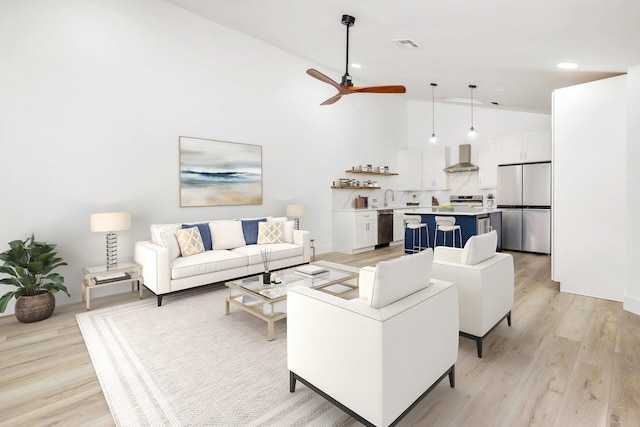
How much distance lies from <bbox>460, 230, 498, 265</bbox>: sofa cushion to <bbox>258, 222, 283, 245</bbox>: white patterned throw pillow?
315 cm

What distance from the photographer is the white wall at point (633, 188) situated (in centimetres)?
327

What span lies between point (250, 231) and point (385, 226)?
11.5 ft

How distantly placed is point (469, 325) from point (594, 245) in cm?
248

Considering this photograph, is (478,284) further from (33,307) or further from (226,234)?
(33,307)

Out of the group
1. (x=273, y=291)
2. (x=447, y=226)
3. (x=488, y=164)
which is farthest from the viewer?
(x=488, y=164)

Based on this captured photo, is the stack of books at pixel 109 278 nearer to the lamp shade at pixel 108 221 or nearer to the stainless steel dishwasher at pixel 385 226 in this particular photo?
the lamp shade at pixel 108 221

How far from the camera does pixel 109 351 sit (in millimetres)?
2615

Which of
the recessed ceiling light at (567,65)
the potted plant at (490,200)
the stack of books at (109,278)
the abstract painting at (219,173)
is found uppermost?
the recessed ceiling light at (567,65)

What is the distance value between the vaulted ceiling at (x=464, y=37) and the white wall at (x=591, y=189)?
0.38 metres

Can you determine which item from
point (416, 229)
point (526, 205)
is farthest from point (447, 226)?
point (526, 205)

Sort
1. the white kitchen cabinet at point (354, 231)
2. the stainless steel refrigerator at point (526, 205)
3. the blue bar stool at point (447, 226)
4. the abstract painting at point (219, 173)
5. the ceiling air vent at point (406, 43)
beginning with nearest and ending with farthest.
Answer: the ceiling air vent at point (406, 43) < the abstract painting at point (219, 173) < the blue bar stool at point (447, 226) < the stainless steel refrigerator at point (526, 205) < the white kitchen cabinet at point (354, 231)

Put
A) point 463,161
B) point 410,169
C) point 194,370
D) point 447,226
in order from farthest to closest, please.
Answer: point 410,169 < point 463,161 < point 447,226 < point 194,370

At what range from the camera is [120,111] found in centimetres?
415

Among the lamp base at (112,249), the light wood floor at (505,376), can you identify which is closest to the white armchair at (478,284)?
the light wood floor at (505,376)
